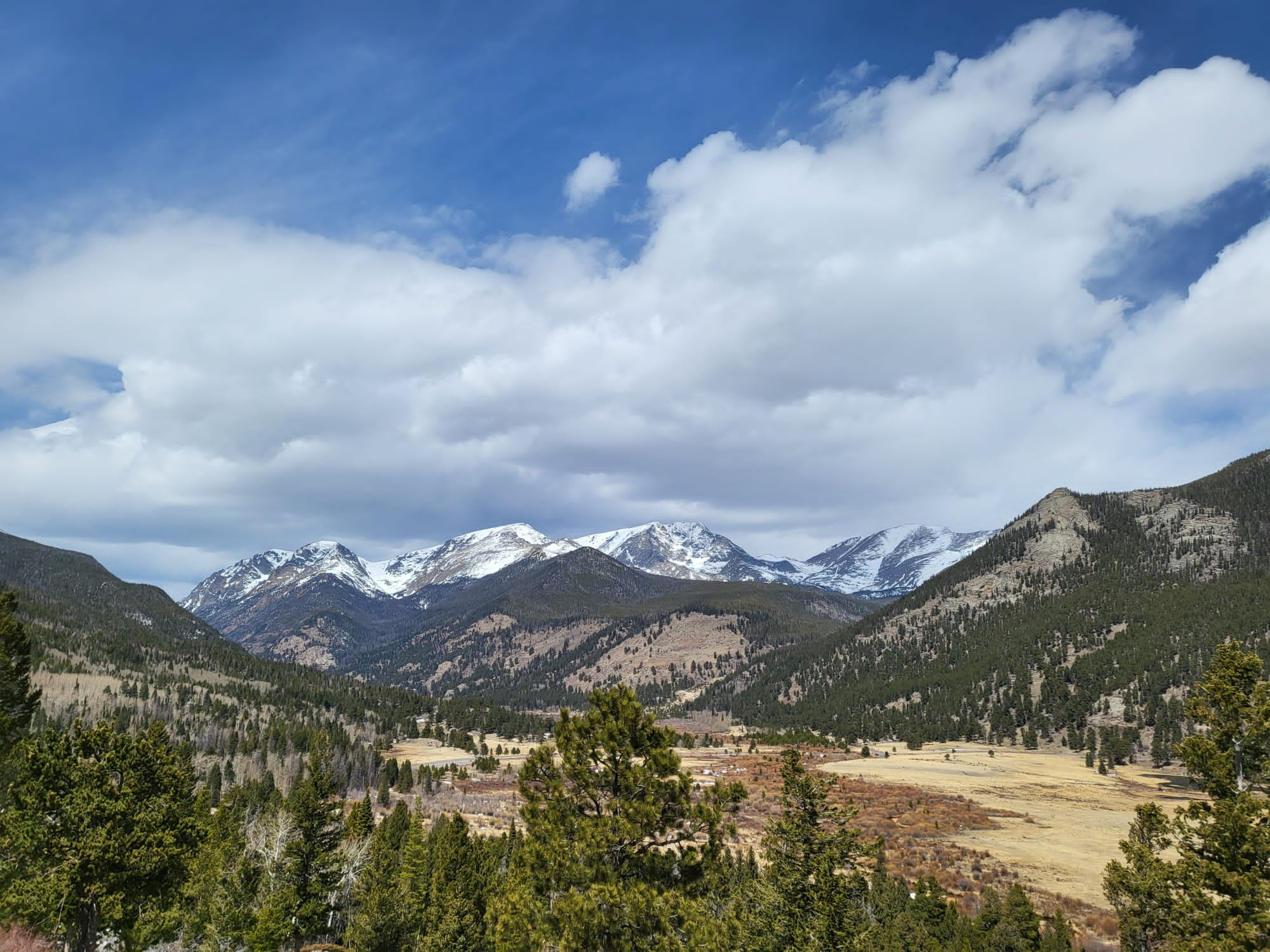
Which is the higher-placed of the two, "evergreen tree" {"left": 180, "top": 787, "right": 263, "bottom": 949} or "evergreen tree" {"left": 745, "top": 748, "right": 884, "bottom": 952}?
"evergreen tree" {"left": 745, "top": 748, "right": 884, "bottom": 952}

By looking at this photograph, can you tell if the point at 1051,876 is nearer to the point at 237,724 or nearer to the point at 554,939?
the point at 554,939

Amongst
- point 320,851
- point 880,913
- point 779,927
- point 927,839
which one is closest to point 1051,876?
point 927,839

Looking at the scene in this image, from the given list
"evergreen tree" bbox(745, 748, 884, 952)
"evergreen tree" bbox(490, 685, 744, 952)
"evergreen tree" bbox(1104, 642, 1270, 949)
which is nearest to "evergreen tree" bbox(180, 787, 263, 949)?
"evergreen tree" bbox(490, 685, 744, 952)

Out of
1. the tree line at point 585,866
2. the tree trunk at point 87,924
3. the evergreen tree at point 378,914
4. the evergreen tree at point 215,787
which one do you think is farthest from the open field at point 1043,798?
the evergreen tree at point 215,787

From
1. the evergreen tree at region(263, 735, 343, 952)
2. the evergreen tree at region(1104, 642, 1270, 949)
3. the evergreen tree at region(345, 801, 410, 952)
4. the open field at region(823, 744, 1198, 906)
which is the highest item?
the evergreen tree at region(1104, 642, 1270, 949)

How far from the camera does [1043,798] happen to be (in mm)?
116500

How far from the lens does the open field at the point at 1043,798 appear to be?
235ft

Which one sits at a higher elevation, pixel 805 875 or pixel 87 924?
pixel 805 875

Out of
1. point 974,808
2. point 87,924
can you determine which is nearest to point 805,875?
point 87,924

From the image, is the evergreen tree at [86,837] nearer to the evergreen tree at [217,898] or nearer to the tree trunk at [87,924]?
the tree trunk at [87,924]

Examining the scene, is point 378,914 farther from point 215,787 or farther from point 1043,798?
point 1043,798

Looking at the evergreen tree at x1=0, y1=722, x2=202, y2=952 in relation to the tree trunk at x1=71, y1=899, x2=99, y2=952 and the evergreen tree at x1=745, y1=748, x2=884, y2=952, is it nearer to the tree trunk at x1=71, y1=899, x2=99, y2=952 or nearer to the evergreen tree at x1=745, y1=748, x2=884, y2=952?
the tree trunk at x1=71, y1=899, x2=99, y2=952

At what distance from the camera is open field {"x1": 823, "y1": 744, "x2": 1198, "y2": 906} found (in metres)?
71.7

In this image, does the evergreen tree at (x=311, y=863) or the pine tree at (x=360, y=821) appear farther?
the pine tree at (x=360, y=821)
